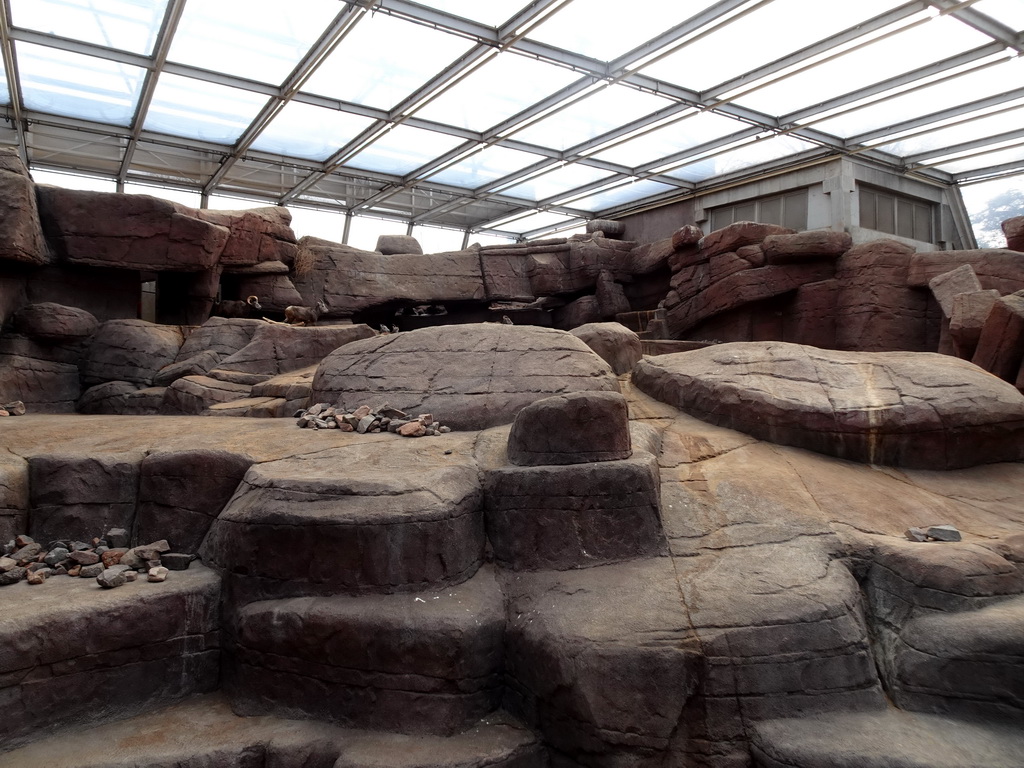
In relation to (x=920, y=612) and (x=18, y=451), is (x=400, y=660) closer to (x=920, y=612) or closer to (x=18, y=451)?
(x=920, y=612)

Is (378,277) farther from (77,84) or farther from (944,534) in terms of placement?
(944,534)

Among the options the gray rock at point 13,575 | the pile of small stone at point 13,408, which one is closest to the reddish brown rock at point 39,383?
the pile of small stone at point 13,408

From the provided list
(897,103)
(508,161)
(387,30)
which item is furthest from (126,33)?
(897,103)

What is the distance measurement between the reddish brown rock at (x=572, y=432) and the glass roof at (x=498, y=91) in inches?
262

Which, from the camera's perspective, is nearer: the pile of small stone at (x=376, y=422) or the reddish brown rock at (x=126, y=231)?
the pile of small stone at (x=376, y=422)

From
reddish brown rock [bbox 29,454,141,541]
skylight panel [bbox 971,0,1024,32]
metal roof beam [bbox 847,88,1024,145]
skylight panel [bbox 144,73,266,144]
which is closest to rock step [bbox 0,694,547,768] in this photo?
reddish brown rock [bbox 29,454,141,541]

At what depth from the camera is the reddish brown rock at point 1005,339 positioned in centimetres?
692

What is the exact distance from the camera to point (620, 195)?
53.6ft

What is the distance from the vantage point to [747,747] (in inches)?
136

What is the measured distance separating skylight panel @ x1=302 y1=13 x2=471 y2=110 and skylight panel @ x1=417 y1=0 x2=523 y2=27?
47 centimetres

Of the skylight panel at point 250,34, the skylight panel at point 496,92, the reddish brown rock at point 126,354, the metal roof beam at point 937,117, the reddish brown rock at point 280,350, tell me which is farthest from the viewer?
the metal roof beam at point 937,117

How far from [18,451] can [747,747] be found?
4.84m

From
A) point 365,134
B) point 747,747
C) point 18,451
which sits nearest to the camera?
point 747,747

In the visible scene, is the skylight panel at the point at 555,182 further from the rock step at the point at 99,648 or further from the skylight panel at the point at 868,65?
the rock step at the point at 99,648
